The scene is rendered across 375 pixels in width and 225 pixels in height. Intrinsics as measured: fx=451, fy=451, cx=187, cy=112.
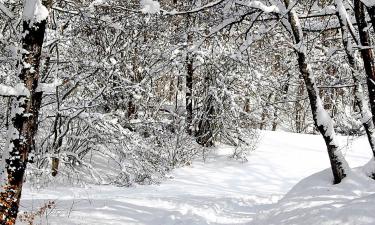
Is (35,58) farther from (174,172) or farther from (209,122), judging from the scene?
(209,122)

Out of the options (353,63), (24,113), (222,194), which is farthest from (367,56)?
(222,194)

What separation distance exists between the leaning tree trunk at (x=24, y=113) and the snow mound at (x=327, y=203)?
11.3ft

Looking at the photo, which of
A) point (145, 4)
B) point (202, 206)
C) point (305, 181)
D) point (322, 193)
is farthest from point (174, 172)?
point (145, 4)

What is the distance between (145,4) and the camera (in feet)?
16.0

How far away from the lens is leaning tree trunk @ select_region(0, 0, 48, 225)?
207 inches

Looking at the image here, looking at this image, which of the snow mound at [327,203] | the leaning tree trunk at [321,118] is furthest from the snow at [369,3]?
the snow mound at [327,203]

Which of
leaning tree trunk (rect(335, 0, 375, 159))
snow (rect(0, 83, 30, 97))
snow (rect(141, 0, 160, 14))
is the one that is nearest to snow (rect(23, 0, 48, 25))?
snow (rect(0, 83, 30, 97))

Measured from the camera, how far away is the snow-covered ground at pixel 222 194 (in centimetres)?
672

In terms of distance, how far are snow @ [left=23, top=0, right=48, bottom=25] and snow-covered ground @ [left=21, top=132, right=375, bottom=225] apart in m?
2.79

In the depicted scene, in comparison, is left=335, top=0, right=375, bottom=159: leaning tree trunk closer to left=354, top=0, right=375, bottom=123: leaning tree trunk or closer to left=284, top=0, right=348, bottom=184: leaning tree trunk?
left=354, top=0, right=375, bottom=123: leaning tree trunk

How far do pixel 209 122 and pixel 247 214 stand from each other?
659 centimetres

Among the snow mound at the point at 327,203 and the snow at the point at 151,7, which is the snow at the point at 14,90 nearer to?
the snow at the point at 151,7

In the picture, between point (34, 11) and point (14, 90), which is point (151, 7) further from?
point (14, 90)

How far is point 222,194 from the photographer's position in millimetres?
10086
